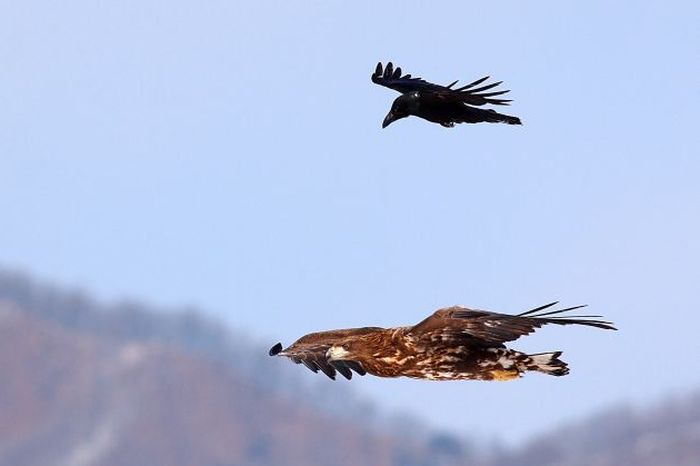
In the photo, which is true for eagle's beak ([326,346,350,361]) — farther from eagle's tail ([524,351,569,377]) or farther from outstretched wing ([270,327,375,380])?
eagle's tail ([524,351,569,377])

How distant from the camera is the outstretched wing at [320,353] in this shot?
97.6 feet

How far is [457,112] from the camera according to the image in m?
33.2

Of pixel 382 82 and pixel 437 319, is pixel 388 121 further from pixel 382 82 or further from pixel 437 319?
pixel 437 319

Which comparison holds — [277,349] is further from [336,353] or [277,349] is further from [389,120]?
[389,120]

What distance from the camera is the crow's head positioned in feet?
112

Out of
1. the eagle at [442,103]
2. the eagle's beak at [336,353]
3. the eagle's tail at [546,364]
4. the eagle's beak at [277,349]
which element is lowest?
the eagle's tail at [546,364]

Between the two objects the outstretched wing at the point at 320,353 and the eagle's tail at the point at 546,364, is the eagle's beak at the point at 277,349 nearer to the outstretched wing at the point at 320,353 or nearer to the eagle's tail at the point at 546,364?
the outstretched wing at the point at 320,353

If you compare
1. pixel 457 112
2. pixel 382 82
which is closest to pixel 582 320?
pixel 457 112

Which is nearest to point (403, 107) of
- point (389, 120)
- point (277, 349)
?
point (389, 120)

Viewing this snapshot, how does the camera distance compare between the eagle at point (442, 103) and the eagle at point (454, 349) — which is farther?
the eagle at point (442, 103)

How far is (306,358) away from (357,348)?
4.46 feet

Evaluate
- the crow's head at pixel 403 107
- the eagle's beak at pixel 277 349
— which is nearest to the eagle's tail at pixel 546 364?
the eagle's beak at pixel 277 349

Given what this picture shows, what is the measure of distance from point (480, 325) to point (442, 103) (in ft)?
22.3

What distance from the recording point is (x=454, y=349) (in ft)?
92.2
